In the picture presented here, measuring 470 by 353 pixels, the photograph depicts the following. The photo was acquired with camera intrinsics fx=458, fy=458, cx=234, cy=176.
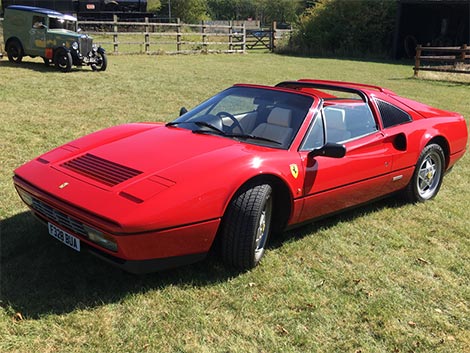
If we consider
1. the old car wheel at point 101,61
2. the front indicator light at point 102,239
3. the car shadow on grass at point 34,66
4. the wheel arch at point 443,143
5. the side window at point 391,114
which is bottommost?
the front indicator light at point 102,239

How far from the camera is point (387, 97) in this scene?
469 cm

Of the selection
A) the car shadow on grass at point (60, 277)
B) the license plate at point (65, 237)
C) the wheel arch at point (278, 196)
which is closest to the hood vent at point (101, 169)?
the license plate at point (65, 237)

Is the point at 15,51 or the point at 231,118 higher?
the point at 15,51

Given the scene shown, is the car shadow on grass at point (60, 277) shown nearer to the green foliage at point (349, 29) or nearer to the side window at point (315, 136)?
the side window at point (315, 136)

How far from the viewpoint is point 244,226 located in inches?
119

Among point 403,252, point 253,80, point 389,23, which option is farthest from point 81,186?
point 389,23

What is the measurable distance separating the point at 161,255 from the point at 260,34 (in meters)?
35.2

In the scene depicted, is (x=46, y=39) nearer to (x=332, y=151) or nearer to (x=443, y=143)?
(x=443, y=143)

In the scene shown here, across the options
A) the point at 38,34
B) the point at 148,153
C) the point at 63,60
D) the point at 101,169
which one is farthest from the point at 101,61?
the point at 101,169

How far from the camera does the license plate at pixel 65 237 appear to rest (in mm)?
2889

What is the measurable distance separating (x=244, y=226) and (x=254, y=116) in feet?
4.08

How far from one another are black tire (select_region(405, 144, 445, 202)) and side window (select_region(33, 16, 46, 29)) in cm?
1232

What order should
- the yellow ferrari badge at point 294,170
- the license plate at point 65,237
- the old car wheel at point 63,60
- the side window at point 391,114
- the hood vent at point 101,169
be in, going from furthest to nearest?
the old car wheel at point 63,60, the side window at point 391,114, the yellow ferrari badge at point 294,170, the hood vent at point 101,169, the license plate at point 65,237

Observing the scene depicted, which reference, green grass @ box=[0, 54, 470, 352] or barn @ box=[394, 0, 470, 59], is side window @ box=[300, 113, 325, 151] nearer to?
green grass @ box=[0, 54, 470, 352]
